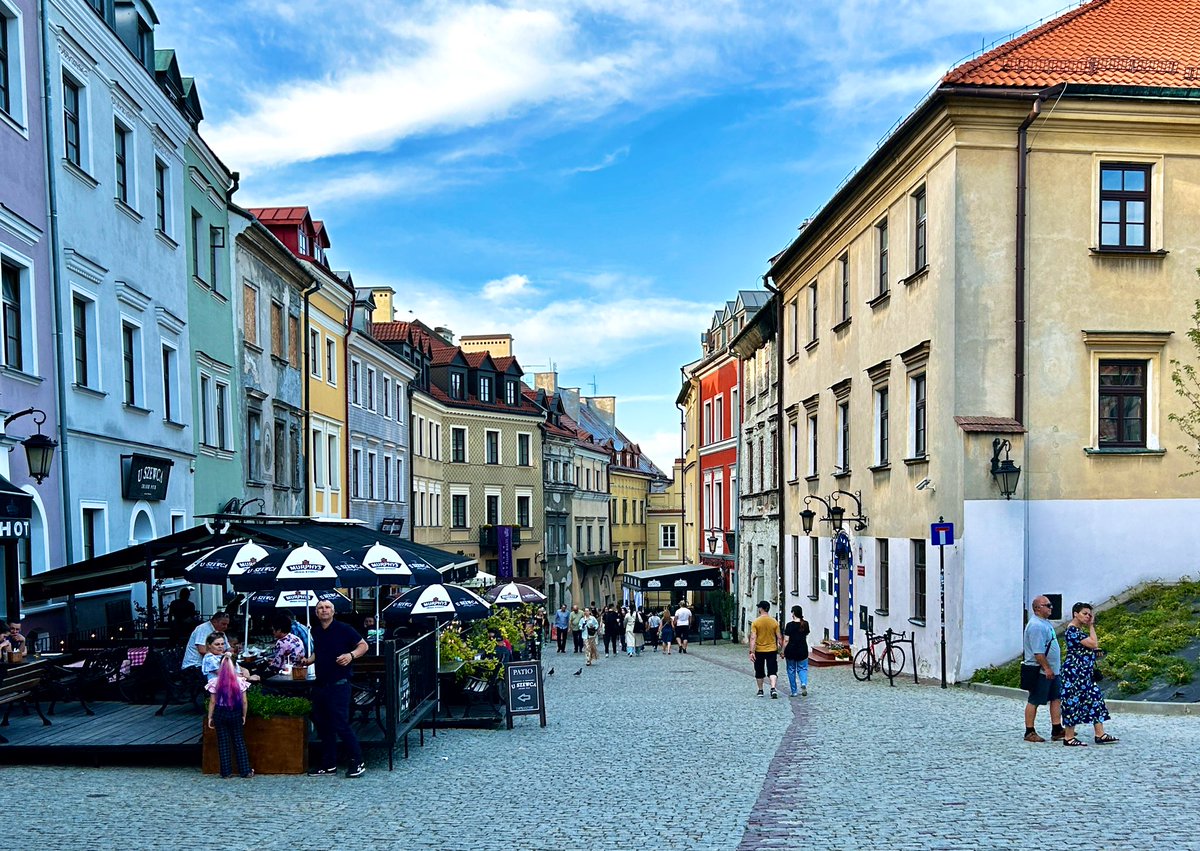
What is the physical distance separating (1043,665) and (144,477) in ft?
51.3

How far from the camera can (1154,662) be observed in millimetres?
16250

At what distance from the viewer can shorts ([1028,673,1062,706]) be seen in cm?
1255

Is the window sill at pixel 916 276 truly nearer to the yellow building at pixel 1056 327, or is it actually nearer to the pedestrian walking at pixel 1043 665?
the yellow building at pixel 1056 327

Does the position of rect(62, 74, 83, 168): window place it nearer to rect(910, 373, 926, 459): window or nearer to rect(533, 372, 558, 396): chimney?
rect(910, 373, 926, 459): window

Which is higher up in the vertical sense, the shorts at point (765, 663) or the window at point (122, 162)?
the window at point (122, 162)

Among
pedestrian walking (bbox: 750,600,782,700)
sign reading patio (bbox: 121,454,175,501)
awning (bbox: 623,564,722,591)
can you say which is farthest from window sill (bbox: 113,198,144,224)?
awning (bbox: 623,564,722,591)

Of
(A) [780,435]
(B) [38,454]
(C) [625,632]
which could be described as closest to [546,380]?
(C) [625,632]

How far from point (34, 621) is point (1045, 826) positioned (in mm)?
14049

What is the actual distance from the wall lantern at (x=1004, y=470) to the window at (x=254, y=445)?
60.8 feet

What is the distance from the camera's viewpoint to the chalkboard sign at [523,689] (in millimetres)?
14945

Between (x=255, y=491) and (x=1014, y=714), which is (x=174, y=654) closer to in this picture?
(x=1014, y=714)

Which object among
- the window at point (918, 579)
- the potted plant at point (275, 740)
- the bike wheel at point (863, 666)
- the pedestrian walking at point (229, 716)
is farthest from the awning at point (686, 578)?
the pedestrian walking at point (229, 716)

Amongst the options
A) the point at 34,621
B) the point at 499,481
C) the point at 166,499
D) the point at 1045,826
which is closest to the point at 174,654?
Answer: the point at 34,621

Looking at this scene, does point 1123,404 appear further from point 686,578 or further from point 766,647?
point 686,578
